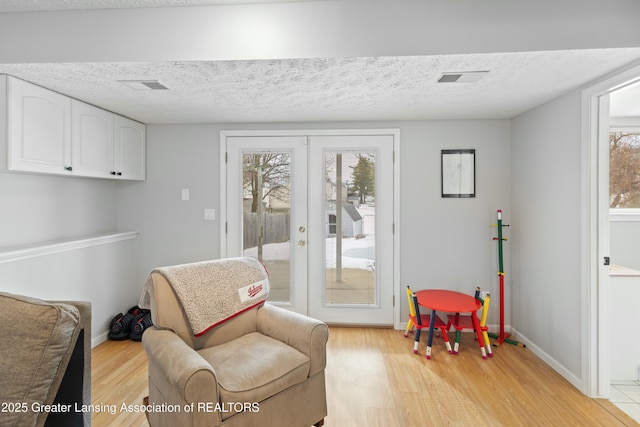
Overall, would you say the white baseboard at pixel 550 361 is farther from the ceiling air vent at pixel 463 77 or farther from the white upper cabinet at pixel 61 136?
the white upper cabinet at pixel 61 136

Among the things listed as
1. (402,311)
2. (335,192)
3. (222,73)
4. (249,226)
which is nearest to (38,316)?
(222,73)

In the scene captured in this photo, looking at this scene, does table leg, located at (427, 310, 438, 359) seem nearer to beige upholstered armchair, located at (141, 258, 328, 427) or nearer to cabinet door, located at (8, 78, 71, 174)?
beige upholstered armchair, located at (141, 258, 328, 427)

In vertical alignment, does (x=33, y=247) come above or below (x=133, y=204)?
below

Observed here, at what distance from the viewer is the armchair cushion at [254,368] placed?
1.52 metres

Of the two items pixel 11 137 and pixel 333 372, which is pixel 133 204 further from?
pixel 333 372

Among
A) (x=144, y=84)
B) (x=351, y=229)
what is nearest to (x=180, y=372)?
(x=144, y=84)

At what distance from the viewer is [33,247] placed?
2363mm

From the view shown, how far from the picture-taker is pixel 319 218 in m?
3.35

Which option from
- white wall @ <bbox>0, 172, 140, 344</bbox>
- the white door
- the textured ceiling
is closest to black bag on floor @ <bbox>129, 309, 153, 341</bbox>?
white wall @ <bbox>0, 172, 140, 344</bbox>

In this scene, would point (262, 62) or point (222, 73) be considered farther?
point (222, 73)

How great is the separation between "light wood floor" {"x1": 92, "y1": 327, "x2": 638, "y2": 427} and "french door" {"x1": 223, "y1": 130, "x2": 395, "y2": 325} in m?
0.55

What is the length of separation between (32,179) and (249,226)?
5.95 feet

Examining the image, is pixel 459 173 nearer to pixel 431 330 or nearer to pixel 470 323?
pixel 470 323

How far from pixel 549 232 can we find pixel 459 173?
0.96m
